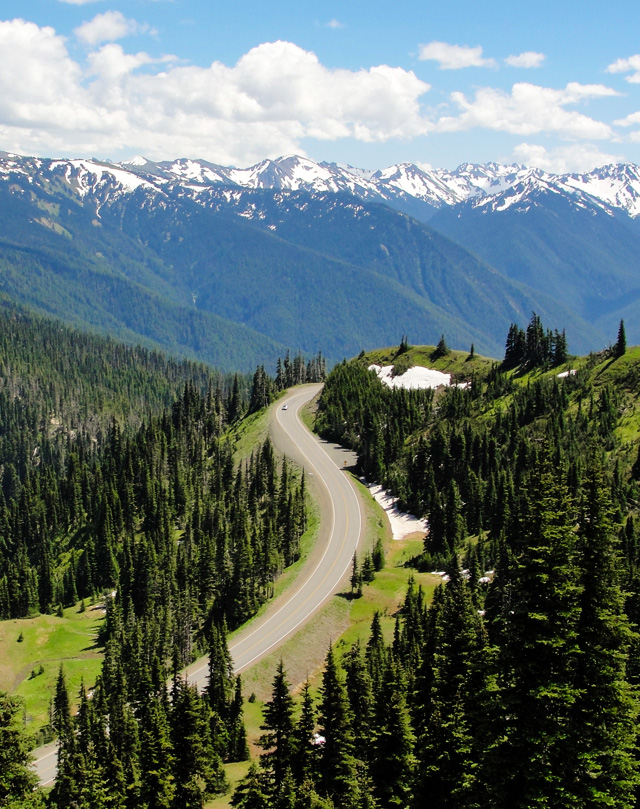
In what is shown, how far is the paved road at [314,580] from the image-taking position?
328 ft

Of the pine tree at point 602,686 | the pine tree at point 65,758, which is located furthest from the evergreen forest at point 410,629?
the pine tree at point 65,758

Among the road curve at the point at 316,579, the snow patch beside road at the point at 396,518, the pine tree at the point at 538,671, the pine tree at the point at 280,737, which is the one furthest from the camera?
the snow patch beside road at the point at 396,518

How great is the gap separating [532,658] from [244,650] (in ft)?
268

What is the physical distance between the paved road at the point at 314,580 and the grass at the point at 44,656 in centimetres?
2066

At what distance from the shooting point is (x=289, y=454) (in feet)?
615

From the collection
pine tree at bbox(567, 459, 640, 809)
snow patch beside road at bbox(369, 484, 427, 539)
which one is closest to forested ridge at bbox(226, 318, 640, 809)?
pine tree at bbox(567, 459, 640, 809)

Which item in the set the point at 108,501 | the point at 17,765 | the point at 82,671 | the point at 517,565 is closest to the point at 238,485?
the point at 108,501

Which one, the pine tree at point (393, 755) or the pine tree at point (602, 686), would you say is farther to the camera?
the pine tree at point (393, 755)

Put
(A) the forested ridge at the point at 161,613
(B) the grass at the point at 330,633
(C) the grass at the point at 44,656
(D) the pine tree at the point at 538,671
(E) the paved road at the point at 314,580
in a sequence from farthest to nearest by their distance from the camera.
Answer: (C) the grass at the point at 44,656, (E) the paved road at the point at 314,580, (B) the grass at the point at 330,633, (A) the forested ridge at the point at 161,613, (D) the pine tree at the point at 538,671

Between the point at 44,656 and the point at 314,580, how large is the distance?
183 ft

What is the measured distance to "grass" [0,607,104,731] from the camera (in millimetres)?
121250

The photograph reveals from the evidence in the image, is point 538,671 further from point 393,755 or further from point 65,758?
point 65,758

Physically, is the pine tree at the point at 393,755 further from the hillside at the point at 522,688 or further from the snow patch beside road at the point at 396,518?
the snow patch beside road at the point at 396,518

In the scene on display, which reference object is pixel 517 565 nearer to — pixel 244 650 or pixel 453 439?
pixel 244 650
